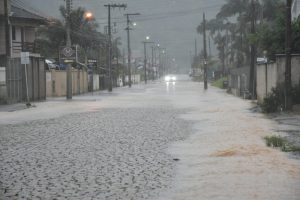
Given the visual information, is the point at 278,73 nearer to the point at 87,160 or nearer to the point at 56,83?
the point at 87,160

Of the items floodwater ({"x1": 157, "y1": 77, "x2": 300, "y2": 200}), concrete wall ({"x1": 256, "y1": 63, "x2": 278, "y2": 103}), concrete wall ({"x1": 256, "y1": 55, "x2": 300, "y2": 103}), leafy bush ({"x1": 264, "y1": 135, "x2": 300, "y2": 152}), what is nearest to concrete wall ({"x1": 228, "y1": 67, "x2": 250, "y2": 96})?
concrete wall ({"x1": 256, "y1": 63, "x2": 278, "y2": 103})

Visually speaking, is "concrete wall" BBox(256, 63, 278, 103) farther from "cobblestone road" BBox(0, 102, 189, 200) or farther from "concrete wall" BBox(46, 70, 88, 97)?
"concrete wall" BBox(46, 70, 88, 97)

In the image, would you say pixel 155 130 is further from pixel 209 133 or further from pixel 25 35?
pixel 25 35

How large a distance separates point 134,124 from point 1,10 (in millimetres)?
26549

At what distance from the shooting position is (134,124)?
20547 mm

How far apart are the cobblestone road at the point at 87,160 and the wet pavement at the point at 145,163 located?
15 mm

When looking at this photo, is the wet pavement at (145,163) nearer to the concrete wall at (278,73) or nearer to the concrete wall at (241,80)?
the concrete wall at (278,73)

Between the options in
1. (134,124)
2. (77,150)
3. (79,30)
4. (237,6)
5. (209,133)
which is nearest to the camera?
(77,150)

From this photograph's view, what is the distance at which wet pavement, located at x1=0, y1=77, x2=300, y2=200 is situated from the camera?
8.73m

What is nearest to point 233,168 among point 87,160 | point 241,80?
point 87,160

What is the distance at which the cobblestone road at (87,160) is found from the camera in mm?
8898

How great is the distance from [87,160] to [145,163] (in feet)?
4.21

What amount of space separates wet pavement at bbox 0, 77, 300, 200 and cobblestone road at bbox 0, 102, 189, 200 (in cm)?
2

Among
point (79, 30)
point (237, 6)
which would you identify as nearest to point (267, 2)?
point (237, 6)
